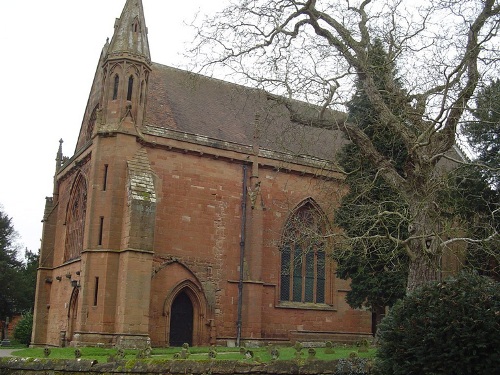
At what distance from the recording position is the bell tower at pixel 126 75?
2759 centimetres

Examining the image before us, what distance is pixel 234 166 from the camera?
30.4 metres

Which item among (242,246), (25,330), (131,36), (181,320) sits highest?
(131,36)

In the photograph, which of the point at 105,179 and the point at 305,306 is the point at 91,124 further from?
the point at 305,306

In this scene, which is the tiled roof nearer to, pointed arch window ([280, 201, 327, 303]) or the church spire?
the church spire

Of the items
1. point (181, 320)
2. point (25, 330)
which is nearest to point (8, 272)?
point (25, 330)

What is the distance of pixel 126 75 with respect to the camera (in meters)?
28.0

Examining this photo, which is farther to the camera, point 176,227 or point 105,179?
point 176,227

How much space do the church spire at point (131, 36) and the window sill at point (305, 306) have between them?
1293cm

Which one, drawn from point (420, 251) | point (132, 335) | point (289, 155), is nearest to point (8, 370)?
point (132, 335)

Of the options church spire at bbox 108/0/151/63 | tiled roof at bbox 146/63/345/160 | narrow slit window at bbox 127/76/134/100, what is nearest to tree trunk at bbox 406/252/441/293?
tiled roof at bbox 146/63/345/160

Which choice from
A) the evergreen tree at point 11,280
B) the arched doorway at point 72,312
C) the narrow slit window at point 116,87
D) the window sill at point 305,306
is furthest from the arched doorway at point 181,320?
the evergreen tree at point 11,280

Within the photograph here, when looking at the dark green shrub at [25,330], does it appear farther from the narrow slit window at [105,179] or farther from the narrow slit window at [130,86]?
the narrow slit window at [130,86]

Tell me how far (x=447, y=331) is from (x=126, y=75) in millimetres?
20388

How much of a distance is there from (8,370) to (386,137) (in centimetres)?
1551
